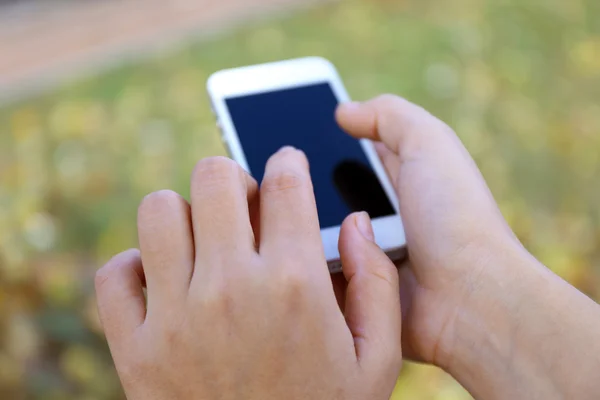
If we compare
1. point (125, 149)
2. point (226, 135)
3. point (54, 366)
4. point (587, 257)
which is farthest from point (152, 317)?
point (587, 257)

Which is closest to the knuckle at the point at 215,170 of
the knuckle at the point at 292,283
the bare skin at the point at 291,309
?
the bare skin at the point at 291,309

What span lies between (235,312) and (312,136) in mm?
418

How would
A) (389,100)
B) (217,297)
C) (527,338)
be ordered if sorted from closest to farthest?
(217,297) → (527,338) → (389,100)

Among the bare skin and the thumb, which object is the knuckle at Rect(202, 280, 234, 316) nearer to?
the bare skin

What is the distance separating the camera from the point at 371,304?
610mm

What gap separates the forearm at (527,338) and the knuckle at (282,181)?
0.28 m

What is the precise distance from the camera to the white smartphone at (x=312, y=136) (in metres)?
0.84

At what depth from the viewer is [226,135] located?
33.9 inches

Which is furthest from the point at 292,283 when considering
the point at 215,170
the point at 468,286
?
the point at 468,286

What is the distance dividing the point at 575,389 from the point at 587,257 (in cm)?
85

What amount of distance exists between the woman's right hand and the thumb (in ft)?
0.09

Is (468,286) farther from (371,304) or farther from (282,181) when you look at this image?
(282,181)

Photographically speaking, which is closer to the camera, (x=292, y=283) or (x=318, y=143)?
(x=292, y=283)

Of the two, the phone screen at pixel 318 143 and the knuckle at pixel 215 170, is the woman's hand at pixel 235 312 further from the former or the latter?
the phone screen at pixel 318 143
